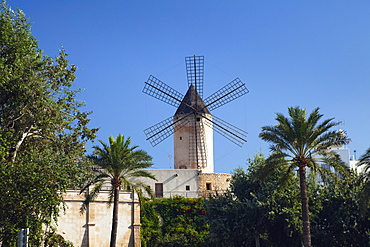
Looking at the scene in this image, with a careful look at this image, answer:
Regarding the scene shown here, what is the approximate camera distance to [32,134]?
27859 mm

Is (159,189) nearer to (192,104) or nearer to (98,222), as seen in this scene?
(192,104)

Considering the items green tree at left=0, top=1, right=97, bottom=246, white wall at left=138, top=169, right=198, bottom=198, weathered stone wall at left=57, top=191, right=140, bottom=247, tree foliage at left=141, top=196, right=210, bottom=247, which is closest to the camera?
green tree at left=0, top=1, right=97, bottom=246

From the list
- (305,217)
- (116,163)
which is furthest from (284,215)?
(116,163)

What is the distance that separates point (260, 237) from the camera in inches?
1297

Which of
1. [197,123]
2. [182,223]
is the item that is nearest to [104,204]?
[182,223]

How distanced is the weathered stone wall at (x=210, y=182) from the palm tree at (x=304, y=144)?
16272 mm

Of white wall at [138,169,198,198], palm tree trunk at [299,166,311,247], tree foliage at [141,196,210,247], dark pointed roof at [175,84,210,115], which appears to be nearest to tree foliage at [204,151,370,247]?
palm tree trunk at [299,166,311,247]

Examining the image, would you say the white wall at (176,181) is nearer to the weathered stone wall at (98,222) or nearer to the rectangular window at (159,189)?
the rectangular window at (159,189)

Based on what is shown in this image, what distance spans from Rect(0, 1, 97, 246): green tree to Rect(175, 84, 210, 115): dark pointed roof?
1659 cm

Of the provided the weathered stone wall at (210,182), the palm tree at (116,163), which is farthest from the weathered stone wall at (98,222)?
the weathered stone wall at (210,182)

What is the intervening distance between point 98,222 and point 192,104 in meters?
14.5

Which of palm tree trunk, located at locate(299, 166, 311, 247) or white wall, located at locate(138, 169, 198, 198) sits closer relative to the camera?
palm tree trunk, located at locate(299, 166, 311, 247)

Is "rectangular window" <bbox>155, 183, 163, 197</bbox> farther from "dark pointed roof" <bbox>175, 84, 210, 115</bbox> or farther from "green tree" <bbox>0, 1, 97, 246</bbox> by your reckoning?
"green tree" <bbox>0, 1, 97, 246</bbox>

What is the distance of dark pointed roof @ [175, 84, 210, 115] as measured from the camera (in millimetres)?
45781
